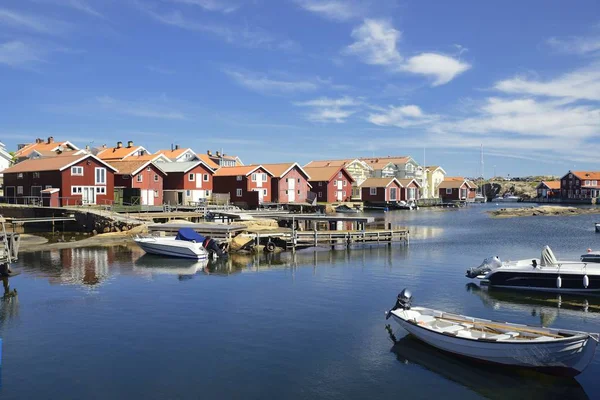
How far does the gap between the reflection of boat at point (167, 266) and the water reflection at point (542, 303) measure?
1726 centimetres

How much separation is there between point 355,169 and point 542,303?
299 feet

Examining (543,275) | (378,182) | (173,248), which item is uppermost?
(378,182)

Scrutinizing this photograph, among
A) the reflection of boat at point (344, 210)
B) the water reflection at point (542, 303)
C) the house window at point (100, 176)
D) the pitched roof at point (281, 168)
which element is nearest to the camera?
the water reflection at point (542, 303)

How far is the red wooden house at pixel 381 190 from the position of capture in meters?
106

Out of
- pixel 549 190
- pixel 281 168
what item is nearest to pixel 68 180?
pixel 281 168

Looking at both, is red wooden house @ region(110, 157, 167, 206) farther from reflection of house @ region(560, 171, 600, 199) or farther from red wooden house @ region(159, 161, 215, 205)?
reflection of house @ region(560, 171, 600, 199)

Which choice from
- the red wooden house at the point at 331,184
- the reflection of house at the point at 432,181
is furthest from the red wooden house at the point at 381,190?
the reflection of house at the point at 432,181

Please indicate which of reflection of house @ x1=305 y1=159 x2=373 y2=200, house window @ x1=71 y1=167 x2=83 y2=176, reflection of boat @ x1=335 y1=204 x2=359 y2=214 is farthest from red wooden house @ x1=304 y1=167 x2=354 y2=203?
house window @ x1=71 y1=167 x2=83 y2=176

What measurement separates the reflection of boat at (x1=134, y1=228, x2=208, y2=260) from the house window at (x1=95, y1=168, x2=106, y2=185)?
24.5m

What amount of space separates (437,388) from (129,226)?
39.7m

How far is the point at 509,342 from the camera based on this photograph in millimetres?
15359

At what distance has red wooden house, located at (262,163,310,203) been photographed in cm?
7994

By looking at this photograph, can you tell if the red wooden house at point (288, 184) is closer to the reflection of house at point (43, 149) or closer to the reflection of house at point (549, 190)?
the reflection of house at point (43, 149)

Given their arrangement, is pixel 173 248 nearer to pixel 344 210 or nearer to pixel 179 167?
pixel 179 167
